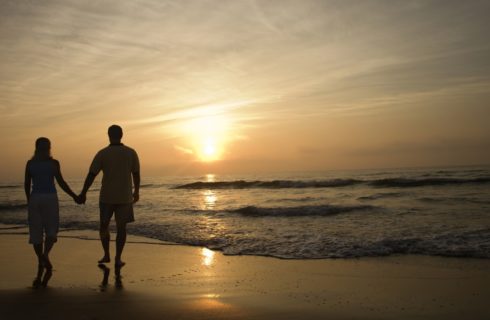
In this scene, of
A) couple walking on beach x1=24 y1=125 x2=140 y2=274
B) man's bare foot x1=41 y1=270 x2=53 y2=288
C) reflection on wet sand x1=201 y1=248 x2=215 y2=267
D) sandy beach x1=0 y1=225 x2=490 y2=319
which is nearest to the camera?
sandy beach x1=0 y1=225 x2=490 y2=319

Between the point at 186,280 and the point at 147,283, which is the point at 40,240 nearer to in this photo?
the point at 147,283

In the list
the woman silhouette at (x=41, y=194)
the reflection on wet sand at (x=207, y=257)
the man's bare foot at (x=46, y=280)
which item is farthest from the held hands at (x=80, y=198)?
the reflection on wet sand at (x=207, y=257)

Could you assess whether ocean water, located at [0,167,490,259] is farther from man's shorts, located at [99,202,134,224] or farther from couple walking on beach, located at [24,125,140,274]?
couple walking on beach, located at [24,125,140,274]

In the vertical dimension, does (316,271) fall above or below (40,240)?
below

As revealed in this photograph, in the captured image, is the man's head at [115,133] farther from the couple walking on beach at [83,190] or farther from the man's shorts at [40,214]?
the man's shorts at [40,214]

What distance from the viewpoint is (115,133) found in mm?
5836

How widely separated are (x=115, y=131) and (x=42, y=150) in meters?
0.98

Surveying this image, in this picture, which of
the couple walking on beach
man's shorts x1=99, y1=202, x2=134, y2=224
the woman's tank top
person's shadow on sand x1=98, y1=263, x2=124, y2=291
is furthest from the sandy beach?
the woman's tank top

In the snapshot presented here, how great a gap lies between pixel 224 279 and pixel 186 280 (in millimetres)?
520

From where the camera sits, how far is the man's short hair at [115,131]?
5.81m

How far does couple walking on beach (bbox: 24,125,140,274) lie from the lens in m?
Result: 5.21

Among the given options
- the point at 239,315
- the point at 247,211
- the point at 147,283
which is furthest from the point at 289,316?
the point at 247,211

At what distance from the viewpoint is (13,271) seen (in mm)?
6090

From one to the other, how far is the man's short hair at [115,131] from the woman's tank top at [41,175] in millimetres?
941
